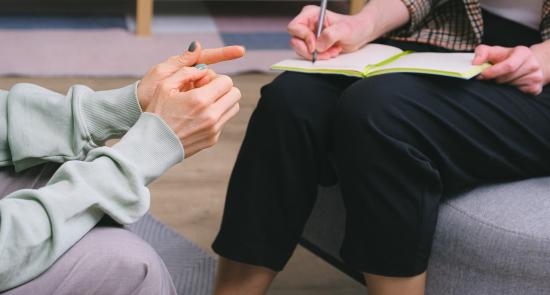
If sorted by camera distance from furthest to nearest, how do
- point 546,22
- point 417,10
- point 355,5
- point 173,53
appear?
point 355,5, point 173,53, point 417,10, point 546,22

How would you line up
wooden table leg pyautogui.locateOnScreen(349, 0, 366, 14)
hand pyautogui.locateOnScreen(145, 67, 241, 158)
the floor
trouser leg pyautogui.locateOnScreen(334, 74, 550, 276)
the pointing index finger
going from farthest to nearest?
wooden table leg pyautogui.locateOnScreen(349, 0, 366, 14) < the floor < trouser leg pyautogui.locateOnScreen(334, 74, 550, 276) < the pointing index finger < hand pyautogui.locateOnScreen(145, 67, 241, 158)

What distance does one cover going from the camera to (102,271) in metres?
0.77

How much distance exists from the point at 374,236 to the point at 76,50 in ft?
6.02

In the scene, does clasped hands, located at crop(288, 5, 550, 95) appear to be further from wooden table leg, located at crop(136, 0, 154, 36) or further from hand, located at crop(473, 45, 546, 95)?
wooden table leg, located at crop(136, 0, 154, 36)

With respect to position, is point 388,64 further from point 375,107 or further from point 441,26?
point 441,26

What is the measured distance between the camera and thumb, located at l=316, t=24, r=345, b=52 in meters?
1.27

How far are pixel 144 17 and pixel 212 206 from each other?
131 centimetres

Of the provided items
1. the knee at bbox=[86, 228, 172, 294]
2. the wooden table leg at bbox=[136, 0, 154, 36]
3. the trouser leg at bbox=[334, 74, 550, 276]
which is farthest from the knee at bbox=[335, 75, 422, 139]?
the wooden table leg at bbox=[136, 0, 154, 36]

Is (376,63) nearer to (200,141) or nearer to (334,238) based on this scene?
(334,238)

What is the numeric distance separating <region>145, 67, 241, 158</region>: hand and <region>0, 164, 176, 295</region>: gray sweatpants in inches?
5.5

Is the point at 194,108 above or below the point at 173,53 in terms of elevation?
above

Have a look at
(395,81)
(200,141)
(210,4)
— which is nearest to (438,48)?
(395,81)

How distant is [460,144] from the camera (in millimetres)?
1161

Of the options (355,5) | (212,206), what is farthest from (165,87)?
(355,5)
